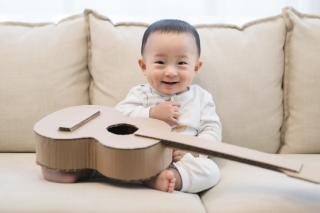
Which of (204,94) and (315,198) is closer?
(315,198)

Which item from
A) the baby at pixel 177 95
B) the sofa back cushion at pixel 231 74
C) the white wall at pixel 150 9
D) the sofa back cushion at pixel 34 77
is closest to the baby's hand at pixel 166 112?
the baby at pixel 177 95

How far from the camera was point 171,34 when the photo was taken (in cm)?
150

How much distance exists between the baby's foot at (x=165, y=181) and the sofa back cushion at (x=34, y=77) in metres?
0.54

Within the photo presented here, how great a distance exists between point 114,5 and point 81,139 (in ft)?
3.08

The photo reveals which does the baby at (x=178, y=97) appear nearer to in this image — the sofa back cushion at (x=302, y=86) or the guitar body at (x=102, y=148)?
the guitar body at (x=102, y=148)

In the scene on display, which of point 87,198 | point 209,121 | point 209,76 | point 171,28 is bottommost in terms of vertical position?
point 87,198

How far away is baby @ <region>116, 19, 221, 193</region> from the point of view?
1.42 meters

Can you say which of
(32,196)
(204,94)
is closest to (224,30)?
(204,94)

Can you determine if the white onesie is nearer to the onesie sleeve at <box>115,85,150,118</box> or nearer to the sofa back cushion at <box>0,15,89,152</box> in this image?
the onesie sleeve at <box>115,85,150,118</box>

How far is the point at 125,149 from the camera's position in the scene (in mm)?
1190

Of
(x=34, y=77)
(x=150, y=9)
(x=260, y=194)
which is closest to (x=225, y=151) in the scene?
(x=260, y=194)

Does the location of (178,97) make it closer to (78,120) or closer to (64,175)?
(78,120)

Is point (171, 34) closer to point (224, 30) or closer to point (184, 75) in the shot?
point (184, 75)

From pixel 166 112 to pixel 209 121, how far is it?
0.59 ft
